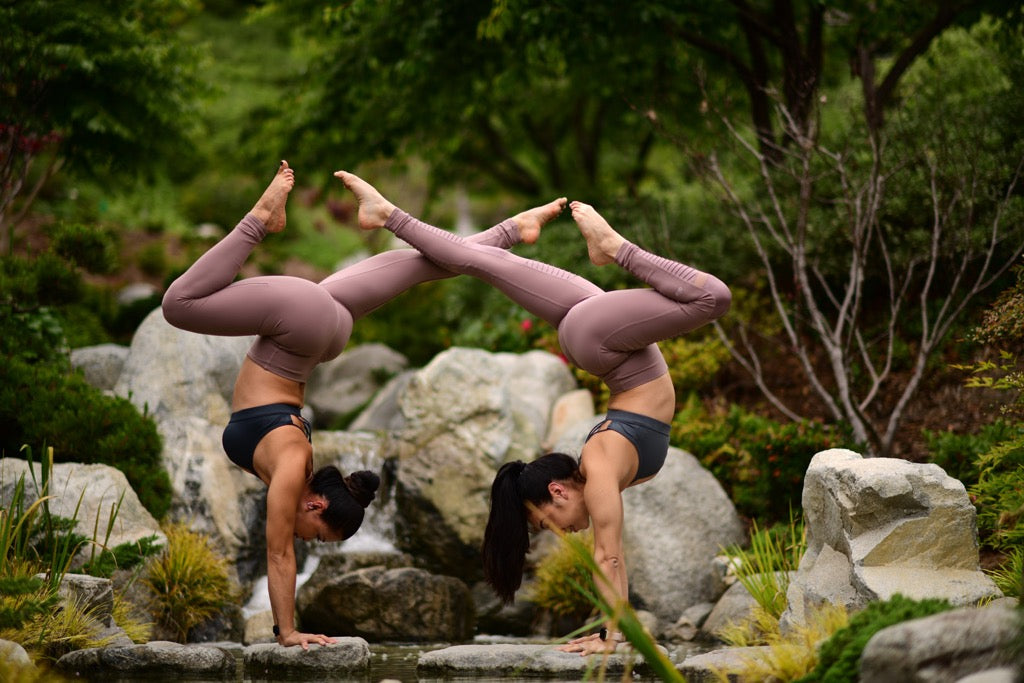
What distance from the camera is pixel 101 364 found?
10094 mm

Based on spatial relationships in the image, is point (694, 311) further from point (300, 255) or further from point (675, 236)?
point (300, 255)

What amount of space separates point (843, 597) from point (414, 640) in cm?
351

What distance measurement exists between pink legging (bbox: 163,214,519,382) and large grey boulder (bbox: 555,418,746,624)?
3799 millimetres

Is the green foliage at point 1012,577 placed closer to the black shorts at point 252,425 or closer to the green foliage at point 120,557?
the black shorts at point 252,425

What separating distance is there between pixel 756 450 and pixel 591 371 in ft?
11.9

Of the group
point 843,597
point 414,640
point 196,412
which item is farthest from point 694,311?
point 196,412

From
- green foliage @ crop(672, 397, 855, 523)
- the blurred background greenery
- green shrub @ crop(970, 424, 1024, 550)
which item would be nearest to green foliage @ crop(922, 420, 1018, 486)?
the blurred background greenery

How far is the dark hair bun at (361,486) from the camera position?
5.45 meters

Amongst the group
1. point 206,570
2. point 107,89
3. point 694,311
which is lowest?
point 206,570

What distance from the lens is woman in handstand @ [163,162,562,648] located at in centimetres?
484

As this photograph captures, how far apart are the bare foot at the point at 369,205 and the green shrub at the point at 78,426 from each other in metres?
3.91

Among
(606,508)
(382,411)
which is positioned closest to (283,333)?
(606,508)

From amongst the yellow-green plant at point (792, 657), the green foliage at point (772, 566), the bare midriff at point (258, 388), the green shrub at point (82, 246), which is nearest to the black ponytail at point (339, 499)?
the bare midriff at point (258, 388)

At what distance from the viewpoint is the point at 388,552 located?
8930mm
